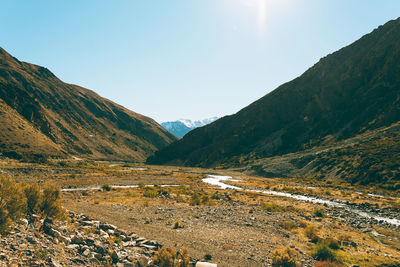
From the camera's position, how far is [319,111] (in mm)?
132500

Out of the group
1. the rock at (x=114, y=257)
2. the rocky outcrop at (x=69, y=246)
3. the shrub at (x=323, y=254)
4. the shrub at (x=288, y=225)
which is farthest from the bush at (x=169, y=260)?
the shrub at (x=288, y=225)

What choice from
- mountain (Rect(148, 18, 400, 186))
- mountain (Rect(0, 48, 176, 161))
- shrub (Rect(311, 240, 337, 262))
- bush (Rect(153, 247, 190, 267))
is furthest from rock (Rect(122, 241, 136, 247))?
mountain (Rect(148, 18, 400, 186))

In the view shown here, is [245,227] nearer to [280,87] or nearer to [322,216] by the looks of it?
[322,216]

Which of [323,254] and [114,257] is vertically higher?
[114,257]

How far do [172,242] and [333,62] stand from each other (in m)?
163

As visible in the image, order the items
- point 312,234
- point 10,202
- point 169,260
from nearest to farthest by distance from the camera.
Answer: point 169,260 < point 10,202 < point 312,234

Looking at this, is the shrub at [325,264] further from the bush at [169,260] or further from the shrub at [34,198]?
the shrub at [34,198]

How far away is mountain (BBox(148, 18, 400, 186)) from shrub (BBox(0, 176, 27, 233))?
110 m

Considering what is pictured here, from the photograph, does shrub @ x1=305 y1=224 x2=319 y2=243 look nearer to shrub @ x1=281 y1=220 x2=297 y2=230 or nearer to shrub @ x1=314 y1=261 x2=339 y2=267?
shrub @ x1=281 y1=220 x2=297 y2=230

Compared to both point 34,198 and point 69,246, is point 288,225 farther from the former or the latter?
point 34,198

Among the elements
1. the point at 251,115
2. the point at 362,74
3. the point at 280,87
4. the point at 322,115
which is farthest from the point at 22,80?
the point at 362,74

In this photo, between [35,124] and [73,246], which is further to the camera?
[35,124]

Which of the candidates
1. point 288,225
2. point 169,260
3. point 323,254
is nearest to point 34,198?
point 169,260

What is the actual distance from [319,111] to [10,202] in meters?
146
